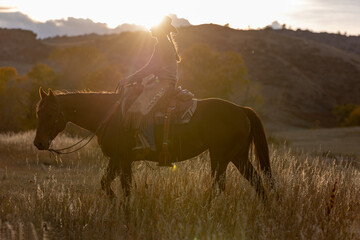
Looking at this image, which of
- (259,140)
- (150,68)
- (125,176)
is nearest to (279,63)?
(259,140)

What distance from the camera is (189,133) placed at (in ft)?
20.4

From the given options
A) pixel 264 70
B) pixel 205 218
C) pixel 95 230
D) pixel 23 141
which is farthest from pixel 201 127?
pixel 264 70

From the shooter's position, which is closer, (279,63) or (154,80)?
(154,80)

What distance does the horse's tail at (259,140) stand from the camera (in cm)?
641

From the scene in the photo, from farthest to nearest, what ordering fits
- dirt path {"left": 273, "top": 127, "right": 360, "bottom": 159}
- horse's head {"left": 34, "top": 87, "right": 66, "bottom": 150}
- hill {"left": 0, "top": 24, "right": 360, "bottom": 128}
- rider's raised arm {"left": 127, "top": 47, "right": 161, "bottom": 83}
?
hill {"left": 0, "top": 24, "right": 360, "bottom": 128} → dirt path {"left": 273, "top": 127, "right": 360, "bottom": 159} → rider's raised arm {"left": 127, "top": 47, "right": 161, "bottom": 83} → horse's head {"left": 34, "top": 87, "right": 66, "bottom": 150}

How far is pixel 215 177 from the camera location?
599cm

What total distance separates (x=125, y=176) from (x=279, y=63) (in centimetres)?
10270

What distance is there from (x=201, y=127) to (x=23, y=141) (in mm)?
12127

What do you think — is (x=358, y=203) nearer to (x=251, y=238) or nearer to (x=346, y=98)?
(x=251, y=238)

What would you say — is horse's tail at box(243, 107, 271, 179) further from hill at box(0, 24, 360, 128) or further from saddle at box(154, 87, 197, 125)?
hill at box(0, 24, 360, 128)

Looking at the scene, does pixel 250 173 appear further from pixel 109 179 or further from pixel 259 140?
pixel 109 179

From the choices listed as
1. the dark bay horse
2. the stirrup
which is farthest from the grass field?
the stirrup

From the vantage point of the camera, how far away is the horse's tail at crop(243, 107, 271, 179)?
641cm

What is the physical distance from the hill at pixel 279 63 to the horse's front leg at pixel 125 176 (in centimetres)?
5479
